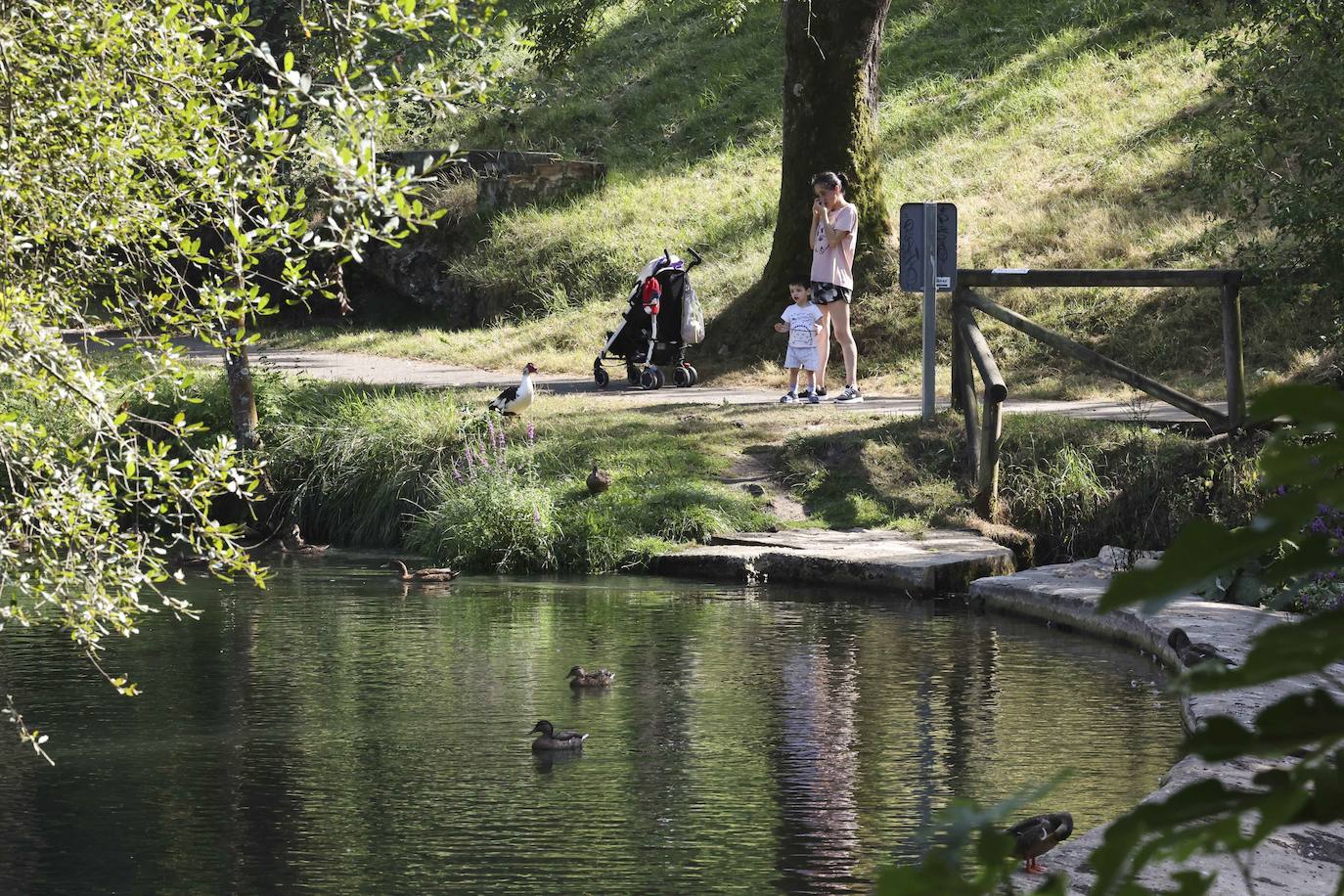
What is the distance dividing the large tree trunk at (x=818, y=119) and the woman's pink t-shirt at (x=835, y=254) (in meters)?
2.33

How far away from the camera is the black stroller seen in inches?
708

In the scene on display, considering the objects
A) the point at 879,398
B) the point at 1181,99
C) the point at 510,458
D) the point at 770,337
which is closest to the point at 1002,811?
the point at 510,458

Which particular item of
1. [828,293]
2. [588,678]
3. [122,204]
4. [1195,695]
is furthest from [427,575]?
[1195,695]

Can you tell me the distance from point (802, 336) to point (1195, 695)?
43.7 feet

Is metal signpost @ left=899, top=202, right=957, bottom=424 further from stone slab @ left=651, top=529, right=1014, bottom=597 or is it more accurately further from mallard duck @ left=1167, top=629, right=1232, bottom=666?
mallard duck @ left=1167, top=629, right=1232, bottom=666

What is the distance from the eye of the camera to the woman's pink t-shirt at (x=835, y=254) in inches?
659

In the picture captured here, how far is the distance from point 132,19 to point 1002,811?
5784mm

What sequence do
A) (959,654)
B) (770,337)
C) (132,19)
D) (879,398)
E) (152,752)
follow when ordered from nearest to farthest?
(132,19), (152,752), (959,654), (879,398), (770,337)

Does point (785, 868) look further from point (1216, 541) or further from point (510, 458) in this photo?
point (510, 458)

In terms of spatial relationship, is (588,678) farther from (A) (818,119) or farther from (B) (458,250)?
(B) (458,250)

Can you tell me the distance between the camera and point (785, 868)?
6.58 m

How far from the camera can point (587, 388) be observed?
61.2ft

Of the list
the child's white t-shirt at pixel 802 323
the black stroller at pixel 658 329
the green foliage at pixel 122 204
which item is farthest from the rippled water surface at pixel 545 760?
the black stroller at pixel 658 329

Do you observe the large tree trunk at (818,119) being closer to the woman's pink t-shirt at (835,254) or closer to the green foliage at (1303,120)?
the woman's pink t-shirt at (835,254)
